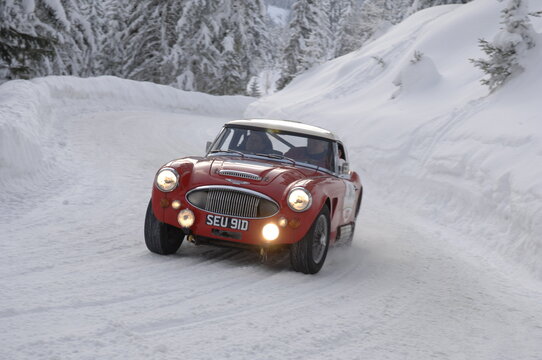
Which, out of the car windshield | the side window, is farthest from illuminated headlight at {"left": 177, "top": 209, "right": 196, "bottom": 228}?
the side window

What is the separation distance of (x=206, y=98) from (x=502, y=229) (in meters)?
28.0

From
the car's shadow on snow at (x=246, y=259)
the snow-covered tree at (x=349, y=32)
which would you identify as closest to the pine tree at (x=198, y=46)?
the snow-covered tree at (x=349, y=32)

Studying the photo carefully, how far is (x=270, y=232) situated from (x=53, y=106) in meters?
15.1

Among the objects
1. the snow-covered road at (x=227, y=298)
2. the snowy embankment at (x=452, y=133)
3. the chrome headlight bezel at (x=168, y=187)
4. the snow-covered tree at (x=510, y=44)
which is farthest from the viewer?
the snow-covered tree at (x=510, y=44)

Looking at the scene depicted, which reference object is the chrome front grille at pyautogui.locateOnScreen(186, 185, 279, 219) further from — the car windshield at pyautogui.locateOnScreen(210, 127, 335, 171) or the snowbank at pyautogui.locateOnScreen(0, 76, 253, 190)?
the snowbank at pyautogui.locateOnScreen(0, 76, 253, 190)

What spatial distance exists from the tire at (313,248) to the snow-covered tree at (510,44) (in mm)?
10146

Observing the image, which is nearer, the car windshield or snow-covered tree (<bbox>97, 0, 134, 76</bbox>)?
the car windshield

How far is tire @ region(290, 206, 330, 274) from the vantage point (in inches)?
249

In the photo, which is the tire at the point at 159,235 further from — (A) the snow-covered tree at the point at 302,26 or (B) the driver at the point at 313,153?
(A) the snow-covered tree at the point at 302,26

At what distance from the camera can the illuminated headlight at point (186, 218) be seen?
20.9 feet

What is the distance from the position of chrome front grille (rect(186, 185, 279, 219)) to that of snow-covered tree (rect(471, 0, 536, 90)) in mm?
10668

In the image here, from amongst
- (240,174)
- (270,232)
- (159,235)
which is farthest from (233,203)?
(159,235)

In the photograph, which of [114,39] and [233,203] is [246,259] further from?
[114,39]

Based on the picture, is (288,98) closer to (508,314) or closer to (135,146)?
(135,146)
